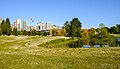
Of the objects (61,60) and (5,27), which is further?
(5,27)

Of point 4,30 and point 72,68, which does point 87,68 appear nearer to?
point 72,68

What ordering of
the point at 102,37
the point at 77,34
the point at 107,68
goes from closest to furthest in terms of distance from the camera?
the point at 107,68
the point at 102,37
the point at 77,34

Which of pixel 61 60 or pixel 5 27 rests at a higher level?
pixel 5 27

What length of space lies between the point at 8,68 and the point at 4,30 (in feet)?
578

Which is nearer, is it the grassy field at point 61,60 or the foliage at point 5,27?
the grassy field at point 61,60

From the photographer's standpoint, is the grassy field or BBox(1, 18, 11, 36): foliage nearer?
the grassy field

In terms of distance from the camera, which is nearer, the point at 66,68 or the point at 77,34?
the point at 66,68

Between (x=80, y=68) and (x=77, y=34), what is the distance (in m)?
165

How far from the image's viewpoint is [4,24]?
189 metres

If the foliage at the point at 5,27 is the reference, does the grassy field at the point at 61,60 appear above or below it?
below

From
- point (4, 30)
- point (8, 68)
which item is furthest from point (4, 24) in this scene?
point (8, 68)

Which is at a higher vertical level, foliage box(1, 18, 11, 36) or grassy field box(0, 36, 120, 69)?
foliage box(1, 18, 11, 36)

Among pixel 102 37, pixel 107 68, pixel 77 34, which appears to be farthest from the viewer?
pixel 77 34

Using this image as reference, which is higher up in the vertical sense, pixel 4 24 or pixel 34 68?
pixel 4 24
